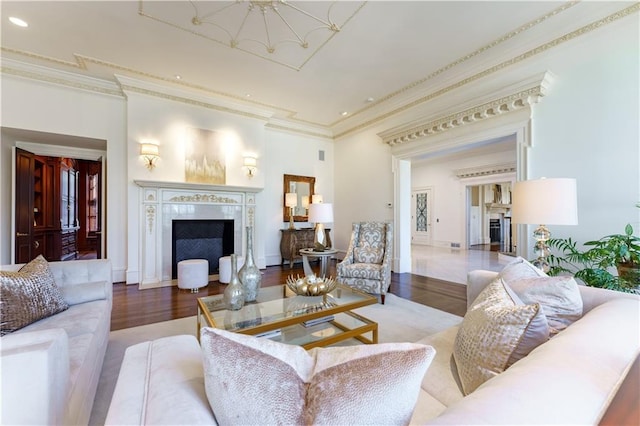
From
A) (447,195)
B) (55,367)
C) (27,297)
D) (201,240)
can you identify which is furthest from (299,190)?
(55,367)

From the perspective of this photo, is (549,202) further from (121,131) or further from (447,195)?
(447,195)

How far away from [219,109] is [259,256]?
2.90 meters

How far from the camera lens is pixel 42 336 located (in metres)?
0.90

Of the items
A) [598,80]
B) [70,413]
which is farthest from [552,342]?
[598,80]

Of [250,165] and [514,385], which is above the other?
[250,165]

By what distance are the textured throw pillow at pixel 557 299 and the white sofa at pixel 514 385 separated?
6.5 inches

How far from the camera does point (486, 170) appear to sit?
24.1 ft

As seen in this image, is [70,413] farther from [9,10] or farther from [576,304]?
[9,10]

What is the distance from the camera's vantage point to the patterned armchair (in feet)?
11.2

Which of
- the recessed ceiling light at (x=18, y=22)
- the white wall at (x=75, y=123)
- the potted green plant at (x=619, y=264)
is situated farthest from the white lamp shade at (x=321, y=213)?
the recessed ceiling light at (x=18, y=22)

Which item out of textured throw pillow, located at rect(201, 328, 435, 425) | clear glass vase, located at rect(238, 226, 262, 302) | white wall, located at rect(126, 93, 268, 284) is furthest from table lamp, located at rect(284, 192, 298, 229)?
textured throw pillow, located at rect(201, 328, 435, 425)

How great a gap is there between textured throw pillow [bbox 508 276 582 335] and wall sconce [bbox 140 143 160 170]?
486 centimetres

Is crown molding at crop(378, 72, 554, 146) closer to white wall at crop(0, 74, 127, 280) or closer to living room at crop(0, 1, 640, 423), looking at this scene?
living room at crop(0, 1, 640, 423)

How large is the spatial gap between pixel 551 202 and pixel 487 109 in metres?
2.22
